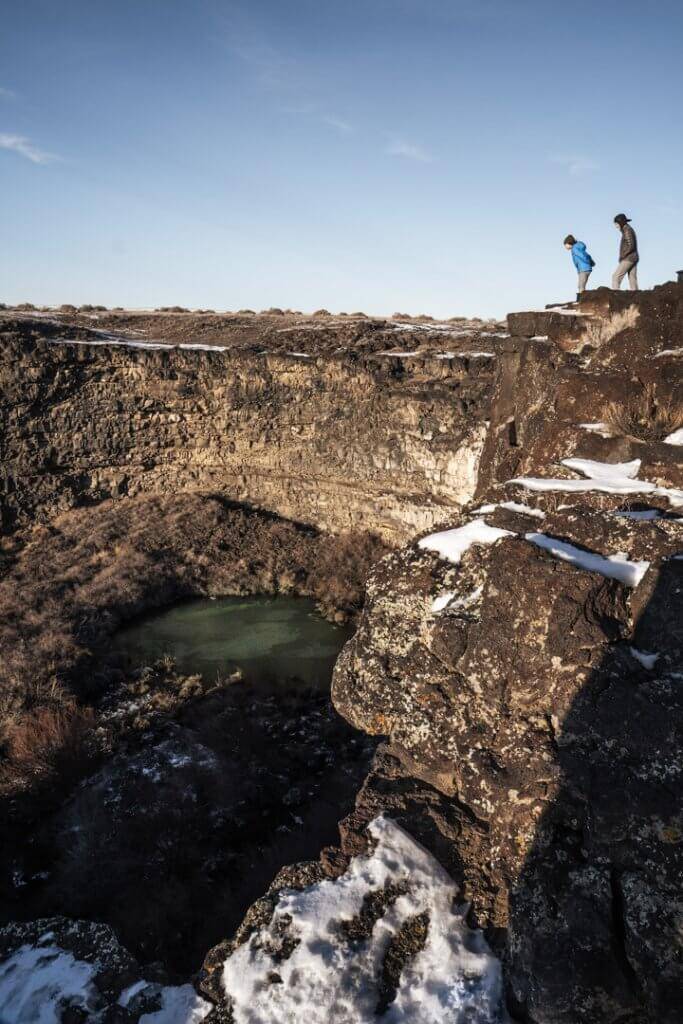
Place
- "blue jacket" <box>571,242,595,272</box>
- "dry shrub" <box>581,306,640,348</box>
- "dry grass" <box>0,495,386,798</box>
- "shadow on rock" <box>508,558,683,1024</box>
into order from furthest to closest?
"dry grass" <box>0,495,386,798</box>, "blue jacket" <box>571,242,595,272</box>, "dry shrub" <box>581,306,640,348</box>, "shadow on rock" <box>508,558,683,1024</box>

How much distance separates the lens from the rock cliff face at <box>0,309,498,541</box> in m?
20.3

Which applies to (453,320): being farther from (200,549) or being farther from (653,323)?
(653,323)

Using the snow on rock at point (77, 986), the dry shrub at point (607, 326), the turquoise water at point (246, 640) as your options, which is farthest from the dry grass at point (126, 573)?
the dry shrub at point (607, 326)

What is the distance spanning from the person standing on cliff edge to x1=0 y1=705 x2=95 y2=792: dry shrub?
1266 cm

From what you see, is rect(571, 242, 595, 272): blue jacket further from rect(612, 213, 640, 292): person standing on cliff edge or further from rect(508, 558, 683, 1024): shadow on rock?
rect(508, 558, 683, 1024): shadow on rock

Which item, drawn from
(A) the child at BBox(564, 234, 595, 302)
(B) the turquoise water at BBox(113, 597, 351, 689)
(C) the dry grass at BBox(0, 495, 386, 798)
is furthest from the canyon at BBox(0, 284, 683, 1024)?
(A) the child at BBox(564, 234, 595, 302)

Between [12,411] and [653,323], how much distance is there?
20.6 metres

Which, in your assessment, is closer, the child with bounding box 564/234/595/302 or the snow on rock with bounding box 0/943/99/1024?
the snow on rock with bounding box 0/943/99/1024

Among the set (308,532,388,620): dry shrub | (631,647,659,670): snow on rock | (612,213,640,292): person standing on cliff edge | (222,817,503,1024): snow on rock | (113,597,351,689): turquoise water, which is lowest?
(113,597,351,689): turquoise water

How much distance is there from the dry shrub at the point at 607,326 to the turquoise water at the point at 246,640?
9.05m

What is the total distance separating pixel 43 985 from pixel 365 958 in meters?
3.33

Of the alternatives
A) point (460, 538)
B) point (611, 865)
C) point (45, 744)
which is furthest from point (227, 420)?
point (611, 865)

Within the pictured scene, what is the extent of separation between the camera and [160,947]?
7492mm

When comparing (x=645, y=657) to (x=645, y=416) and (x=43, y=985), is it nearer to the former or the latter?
(x=645, y=416)
